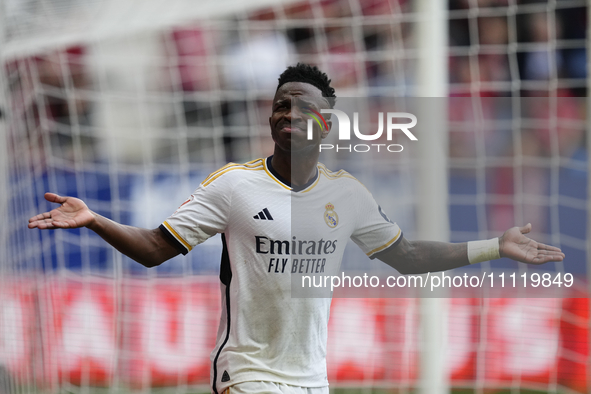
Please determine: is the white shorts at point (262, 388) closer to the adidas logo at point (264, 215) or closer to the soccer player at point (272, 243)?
the soccer player at point (272, 243)

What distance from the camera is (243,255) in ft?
8.55

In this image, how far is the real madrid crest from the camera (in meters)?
2.76

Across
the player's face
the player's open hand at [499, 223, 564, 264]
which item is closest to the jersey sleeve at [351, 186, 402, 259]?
the player's face

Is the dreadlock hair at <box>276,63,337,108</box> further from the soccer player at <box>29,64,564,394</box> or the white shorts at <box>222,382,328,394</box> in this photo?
the white shorts at <box>222,382,328,394</box>

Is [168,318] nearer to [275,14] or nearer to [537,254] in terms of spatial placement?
[275,14]

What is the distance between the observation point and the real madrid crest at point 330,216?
2756 millimetres

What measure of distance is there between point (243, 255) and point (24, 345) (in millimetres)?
2958

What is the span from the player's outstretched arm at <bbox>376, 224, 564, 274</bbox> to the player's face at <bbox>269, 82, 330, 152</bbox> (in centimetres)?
64

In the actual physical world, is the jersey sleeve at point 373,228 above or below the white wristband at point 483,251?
above

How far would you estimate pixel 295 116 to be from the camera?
2.61 metres

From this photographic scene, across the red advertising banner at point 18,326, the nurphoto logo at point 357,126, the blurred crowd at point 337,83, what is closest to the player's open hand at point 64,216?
the nurphoto logo at point 357,126

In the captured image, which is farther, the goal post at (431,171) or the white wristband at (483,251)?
the goal post at (431,171)

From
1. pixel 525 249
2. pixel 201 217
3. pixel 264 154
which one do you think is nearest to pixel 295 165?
pixel 201 217

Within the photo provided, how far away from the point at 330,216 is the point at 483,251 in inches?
28.0
